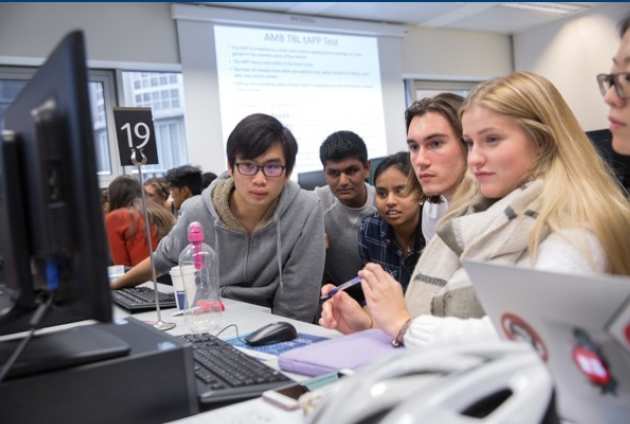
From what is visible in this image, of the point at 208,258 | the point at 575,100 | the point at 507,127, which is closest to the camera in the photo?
the point at 507,127

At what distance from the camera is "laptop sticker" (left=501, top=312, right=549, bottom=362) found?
1.91ft

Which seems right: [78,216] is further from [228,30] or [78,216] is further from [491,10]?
[491,10]

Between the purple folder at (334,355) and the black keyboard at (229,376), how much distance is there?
58 mm

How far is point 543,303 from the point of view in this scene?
55 centimetres

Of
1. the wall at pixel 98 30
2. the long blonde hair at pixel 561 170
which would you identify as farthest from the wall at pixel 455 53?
the long blonde hair at pixel 561 170

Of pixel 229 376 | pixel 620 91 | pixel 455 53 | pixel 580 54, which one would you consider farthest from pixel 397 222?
pixel 580 54

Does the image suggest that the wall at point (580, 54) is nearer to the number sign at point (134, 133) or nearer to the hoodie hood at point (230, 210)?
the hoodie hood at point (230, 210)

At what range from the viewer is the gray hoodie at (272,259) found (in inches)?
76.4

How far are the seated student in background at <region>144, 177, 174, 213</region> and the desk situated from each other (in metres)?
1.61

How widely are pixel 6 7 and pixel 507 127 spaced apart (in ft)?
13.0

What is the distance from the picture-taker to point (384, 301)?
1166 mm

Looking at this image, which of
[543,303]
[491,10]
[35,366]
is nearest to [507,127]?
[543,303]

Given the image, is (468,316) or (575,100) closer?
(468,316)

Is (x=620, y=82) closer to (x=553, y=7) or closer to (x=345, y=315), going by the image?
(x=345, y=315)
